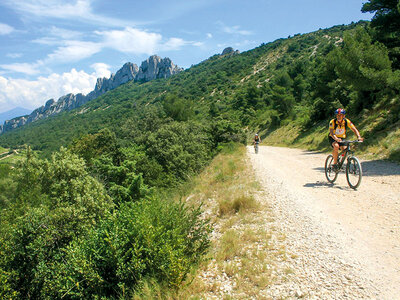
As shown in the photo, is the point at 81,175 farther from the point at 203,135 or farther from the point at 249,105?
the point at 249,105

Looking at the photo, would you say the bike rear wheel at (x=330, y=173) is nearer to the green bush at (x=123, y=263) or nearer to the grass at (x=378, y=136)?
the grass at (x=378, y=136)

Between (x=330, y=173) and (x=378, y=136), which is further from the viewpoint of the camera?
(x=378, y=136)

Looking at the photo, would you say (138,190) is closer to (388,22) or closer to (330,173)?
(330,173)

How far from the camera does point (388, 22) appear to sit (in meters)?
13.6

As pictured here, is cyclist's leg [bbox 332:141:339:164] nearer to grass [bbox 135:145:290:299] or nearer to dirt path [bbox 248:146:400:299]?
dirt path [bbox 248:146:400:299]

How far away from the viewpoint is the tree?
43.9 ft

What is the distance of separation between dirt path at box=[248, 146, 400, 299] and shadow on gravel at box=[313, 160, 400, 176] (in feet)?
2.06

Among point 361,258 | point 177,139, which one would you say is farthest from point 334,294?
point 177,139

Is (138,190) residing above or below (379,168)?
below

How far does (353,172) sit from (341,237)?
3.31 meters

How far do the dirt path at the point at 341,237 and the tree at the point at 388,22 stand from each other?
1145 centimetres

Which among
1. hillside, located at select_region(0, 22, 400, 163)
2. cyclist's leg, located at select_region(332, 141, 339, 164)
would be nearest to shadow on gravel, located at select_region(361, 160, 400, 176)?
hillside, located at select_region(0, 22, 400, 163)

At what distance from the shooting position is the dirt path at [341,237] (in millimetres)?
2836

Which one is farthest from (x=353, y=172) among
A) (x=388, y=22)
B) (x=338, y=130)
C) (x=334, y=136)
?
(x=388, y=22)
